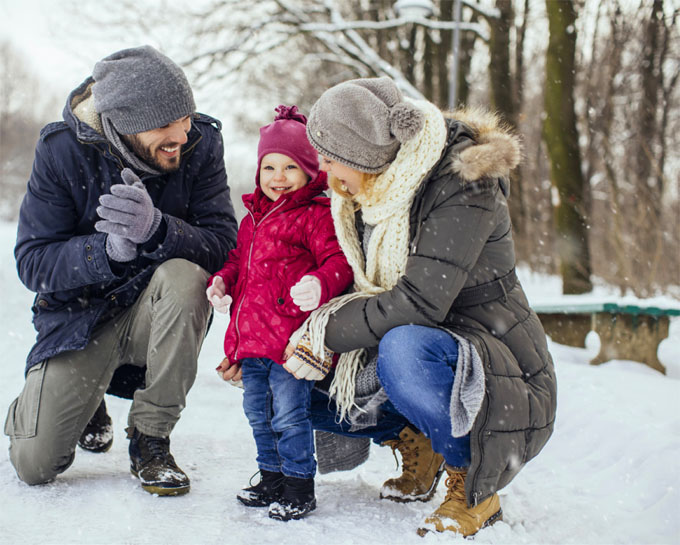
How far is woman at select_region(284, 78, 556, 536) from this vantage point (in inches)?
79.0

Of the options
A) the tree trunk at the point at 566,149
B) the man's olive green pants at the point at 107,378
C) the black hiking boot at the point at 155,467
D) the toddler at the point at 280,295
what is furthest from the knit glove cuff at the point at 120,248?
the tree trunk at the point at 566,149

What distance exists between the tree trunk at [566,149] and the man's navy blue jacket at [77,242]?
627 centimetres

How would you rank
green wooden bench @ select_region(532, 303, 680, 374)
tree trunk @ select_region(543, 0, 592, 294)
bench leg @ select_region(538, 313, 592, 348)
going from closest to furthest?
green wooden bench @ select_region(532, 303, 680, 374) < bench leg @ select_region(538, 313, 592, 348) < tree trunk @ select_region(543, 0, 592, 294)

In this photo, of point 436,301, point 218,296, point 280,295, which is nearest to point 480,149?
point 436,301

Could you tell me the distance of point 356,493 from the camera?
8.07 ft

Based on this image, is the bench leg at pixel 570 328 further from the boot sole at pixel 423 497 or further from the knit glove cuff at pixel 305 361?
the knit glove cuff at pixel 305 361

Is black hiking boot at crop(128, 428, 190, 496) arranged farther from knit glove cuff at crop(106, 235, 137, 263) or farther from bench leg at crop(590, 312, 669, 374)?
bench leg at crop(590, 312, 669, 374)

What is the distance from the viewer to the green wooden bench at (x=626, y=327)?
205 inches

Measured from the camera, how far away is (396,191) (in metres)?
2.18

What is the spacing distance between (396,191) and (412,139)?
171 mm

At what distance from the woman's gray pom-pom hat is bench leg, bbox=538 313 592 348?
4215 mm

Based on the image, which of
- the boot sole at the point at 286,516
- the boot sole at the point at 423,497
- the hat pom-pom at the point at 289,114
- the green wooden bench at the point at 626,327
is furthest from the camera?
the green wooden bench at the point at 626,327

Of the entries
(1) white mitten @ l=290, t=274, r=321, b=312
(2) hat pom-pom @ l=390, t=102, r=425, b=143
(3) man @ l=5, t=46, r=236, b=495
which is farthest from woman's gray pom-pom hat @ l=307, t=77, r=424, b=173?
(3) man @ l=5, t=46, r=236, b=495

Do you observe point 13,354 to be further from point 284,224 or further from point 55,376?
point 284,224
